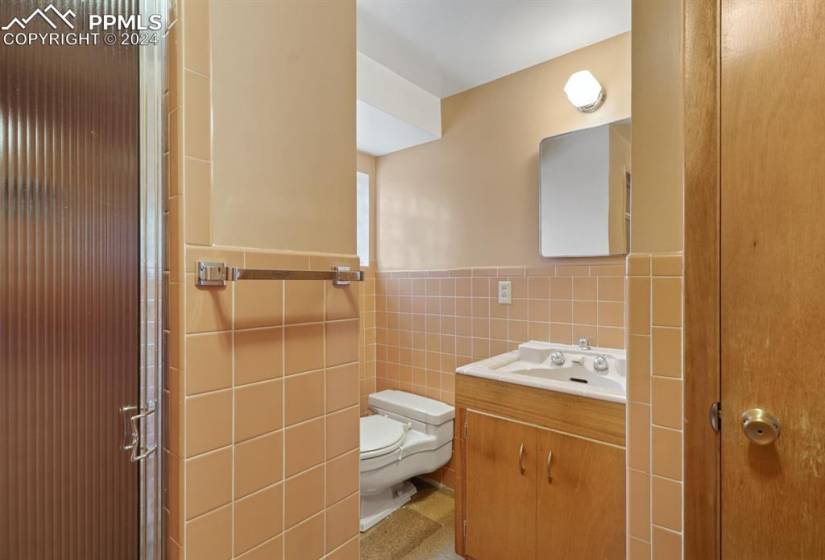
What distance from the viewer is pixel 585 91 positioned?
1732mm

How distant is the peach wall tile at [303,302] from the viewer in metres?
0.85

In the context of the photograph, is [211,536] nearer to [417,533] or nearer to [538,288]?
[417,533]

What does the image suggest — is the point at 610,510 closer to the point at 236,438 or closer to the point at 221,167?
the point at 236,438

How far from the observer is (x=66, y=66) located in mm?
623

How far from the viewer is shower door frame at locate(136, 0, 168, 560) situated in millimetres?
716

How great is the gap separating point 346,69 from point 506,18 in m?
1.03

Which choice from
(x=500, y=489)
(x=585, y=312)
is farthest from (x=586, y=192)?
(x=500, y=489)

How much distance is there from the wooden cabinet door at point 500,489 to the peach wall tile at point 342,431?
29.6 inches

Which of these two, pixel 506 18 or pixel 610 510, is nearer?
pixel 610 510

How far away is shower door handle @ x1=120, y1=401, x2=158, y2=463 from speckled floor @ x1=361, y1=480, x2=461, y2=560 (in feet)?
4.50

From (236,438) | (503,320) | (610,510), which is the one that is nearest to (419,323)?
(503,320)

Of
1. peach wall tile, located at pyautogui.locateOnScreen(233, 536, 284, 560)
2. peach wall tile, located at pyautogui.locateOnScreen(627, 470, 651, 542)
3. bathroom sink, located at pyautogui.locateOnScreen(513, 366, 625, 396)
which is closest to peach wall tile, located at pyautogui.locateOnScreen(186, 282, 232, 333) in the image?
peach wall tile, located at pyautogui.locateOnScreen(233, 536, 284, 560)

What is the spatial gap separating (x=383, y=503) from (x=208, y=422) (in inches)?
63.4

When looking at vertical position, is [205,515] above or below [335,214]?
below
